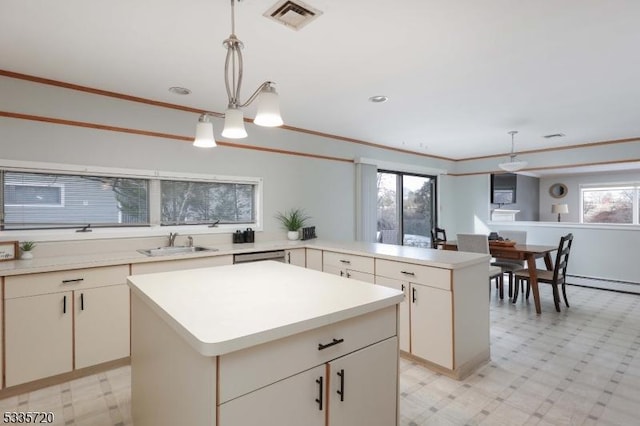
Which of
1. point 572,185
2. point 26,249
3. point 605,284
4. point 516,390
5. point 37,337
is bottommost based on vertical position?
point 516,390

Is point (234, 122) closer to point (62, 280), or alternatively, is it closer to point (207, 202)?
point (62, 280)

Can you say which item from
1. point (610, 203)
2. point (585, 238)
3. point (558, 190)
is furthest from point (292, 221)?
point (610, 203)

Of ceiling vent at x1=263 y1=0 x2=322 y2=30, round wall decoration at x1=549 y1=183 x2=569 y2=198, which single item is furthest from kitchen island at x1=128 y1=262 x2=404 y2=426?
round wall decoration at x1=549 y1=183 x2=569 y2=198

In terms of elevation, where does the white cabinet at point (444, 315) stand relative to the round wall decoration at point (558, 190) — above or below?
below

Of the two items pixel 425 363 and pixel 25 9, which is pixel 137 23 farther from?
pixel 425 363

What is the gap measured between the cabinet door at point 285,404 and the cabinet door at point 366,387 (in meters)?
0.06

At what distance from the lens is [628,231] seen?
5.20 meters

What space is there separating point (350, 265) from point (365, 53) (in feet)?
6.19

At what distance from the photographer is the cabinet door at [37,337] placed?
2287 mm

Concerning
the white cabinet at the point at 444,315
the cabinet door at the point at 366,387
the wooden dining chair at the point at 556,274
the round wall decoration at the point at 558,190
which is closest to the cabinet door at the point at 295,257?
the white cabinet at the point at 444,315

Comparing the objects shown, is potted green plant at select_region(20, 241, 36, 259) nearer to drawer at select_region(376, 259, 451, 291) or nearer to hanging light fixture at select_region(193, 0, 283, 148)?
hanging light fixture at select_region(193, 0, 283, 148)

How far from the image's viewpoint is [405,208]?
6.32 metres

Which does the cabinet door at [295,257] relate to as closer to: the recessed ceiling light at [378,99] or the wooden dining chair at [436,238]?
the recessed ceiling light at [378,99]

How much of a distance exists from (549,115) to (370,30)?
2908mm
